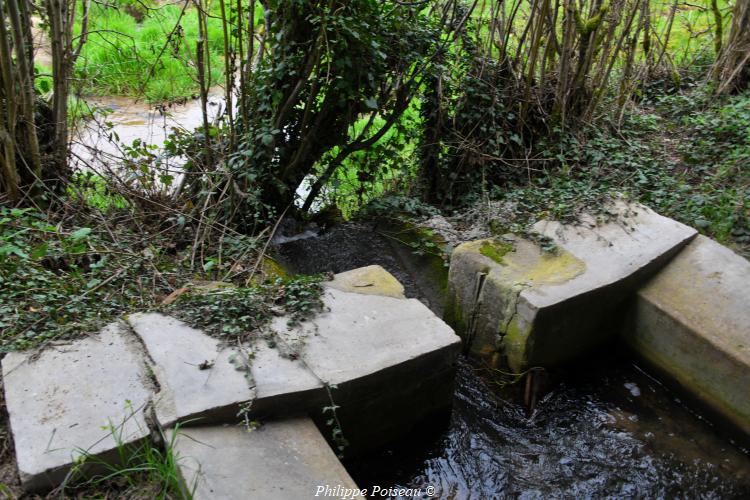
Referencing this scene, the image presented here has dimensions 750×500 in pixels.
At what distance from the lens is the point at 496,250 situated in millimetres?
3580

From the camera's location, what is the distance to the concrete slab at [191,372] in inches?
89.7

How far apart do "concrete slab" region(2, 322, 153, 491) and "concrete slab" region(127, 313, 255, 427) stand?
7 cm

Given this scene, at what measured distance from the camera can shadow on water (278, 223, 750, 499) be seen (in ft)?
9.55

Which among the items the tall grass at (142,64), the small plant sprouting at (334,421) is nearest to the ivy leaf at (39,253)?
the small plant sprouting at (334,421)

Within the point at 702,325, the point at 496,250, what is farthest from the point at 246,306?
the point at 702,325

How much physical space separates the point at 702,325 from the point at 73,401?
10.1ft

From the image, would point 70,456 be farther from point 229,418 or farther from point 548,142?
point 548,142

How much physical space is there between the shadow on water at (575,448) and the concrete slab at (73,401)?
3.62ft

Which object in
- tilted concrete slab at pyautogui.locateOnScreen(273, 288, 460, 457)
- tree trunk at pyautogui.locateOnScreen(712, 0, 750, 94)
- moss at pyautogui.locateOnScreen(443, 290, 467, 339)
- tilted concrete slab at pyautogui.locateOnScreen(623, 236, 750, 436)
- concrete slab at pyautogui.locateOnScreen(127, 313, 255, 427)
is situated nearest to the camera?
concrete slab at pyautogui.locateOnScreen(127, 313, 255, 427)

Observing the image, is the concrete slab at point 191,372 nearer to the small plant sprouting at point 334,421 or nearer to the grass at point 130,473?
the grass at point 130,473

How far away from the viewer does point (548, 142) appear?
5230mm

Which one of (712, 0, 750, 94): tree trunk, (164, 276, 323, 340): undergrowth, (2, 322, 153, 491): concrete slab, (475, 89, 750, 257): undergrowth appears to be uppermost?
(712, 0, 750, 94): tree trunk

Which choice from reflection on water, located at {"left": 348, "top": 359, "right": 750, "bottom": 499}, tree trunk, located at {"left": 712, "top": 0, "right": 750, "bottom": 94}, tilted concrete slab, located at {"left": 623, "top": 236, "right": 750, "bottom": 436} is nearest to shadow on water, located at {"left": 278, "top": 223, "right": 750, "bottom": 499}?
reflection on water, located at {"left": 348, "top": 359, "right": 750, "bottom": 499}

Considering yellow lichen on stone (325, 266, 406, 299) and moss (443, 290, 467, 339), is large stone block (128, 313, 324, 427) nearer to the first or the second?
yellow lichen on stone (325, 266, 406, 299)
